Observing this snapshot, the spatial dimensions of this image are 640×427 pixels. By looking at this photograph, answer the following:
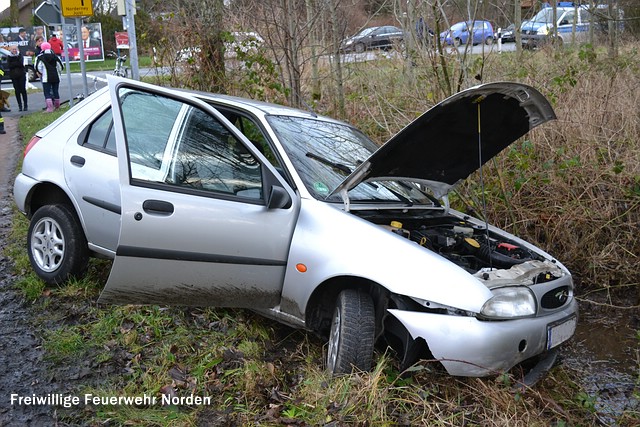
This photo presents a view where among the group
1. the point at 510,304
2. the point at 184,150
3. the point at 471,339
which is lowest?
the point at 471,339

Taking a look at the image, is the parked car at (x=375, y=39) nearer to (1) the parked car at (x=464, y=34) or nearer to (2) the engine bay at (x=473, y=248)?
(1) the parked car at (x=464, y=34)

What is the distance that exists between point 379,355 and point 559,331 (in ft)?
3.63

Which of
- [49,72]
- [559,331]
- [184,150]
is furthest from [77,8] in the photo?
[559,331]

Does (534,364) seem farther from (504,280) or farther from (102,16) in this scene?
(102,16)

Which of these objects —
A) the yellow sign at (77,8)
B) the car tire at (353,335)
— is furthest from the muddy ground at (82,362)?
the yellow sign at (77,8)

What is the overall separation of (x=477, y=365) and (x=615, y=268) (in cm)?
312

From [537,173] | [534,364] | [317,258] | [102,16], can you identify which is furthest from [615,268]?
[102,16]

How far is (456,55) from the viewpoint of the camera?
25.0ft

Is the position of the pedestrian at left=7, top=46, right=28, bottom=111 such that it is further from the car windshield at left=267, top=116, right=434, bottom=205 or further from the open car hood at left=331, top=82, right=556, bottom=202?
the open car hood at left=331, top=82, right=556, bottom=202

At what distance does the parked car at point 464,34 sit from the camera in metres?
7.36

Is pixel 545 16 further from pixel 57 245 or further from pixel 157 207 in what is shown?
pixel 157 207

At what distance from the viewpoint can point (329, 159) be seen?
4.59 m

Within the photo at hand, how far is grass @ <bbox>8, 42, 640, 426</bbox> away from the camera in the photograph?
3.50m

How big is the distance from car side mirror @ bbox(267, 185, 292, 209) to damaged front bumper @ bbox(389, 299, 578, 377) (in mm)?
937
